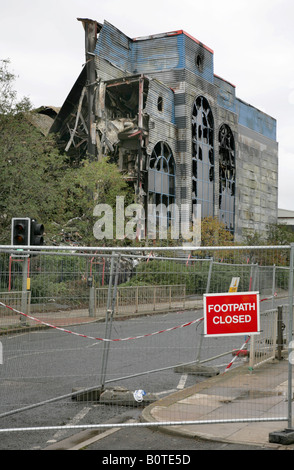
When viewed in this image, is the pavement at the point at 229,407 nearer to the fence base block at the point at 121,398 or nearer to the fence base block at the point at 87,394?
the fence base block at the point at 121,398

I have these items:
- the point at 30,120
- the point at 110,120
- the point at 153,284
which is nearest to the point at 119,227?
the point at 30,120

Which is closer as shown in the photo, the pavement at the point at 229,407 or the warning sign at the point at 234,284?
the pavement at the point at 229,407

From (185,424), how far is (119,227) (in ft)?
91.1

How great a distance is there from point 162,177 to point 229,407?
40632mm

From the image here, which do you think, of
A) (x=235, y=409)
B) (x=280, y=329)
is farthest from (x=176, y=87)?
(x=235, y=409)

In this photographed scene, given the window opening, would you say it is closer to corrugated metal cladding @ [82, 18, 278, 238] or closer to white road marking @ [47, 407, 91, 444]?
corrugated metal cladding @ [82, 18, 278, 238]

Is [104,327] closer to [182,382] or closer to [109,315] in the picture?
[109,315]

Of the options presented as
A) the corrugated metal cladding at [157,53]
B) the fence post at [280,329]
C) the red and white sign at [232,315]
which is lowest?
the fence post at [280,329]

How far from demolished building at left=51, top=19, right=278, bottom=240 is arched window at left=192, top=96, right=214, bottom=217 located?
86 mm

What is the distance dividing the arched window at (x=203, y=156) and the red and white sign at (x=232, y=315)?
44.2 meters

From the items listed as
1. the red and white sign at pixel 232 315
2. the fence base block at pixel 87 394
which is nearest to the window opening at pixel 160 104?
the fence base block at pixel 87 394

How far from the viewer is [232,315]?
7004 millimetres

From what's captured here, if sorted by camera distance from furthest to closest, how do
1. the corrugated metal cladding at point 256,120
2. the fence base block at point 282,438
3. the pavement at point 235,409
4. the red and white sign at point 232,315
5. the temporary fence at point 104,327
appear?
the corrugated metal cladding at point 256,120 < the temporary fence at point 104,327 < the red and white sign at point 232,315 < the pavement at point 235,409 < the fence base block at point 282,438

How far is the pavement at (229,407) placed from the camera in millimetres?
6516
